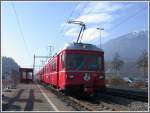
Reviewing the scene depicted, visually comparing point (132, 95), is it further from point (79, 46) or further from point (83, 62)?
point (79, 46)

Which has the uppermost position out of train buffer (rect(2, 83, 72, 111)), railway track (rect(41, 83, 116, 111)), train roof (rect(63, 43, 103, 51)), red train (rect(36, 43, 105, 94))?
train roof (rect(63, 43, 103, 51))

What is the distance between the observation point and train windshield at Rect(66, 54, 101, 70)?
2127 cm

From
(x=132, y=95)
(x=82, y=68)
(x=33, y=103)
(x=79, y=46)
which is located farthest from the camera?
(x=132, y=95)

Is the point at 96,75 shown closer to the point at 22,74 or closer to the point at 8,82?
the point at 8,82

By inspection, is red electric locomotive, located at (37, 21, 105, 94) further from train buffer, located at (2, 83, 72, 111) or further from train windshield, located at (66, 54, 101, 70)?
train buffer, located at (2, 83, 72, 111)

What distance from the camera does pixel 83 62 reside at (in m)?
21.5

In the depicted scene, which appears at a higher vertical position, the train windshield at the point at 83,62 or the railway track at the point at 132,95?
the train windshield at the point at 83,62

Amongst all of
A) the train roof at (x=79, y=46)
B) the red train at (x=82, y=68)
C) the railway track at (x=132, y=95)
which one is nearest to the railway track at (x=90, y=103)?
the railway track at (x=132, y=95)

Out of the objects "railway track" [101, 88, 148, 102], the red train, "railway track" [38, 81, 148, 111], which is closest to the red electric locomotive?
the red train

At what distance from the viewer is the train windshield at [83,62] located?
2127 centimetres

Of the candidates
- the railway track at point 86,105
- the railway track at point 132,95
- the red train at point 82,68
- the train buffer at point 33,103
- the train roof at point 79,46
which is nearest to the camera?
the train buffer at point 33,103

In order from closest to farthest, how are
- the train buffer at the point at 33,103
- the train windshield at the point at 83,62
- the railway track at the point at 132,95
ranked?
the train buffer at the point at 33,103
the train windshield at the point at 83,62
the railway track at the point at 132,95

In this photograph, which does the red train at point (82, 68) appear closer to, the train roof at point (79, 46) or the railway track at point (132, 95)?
the train roof at point (79, 46)

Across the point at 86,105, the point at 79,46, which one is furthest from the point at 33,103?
the point at 79,46
